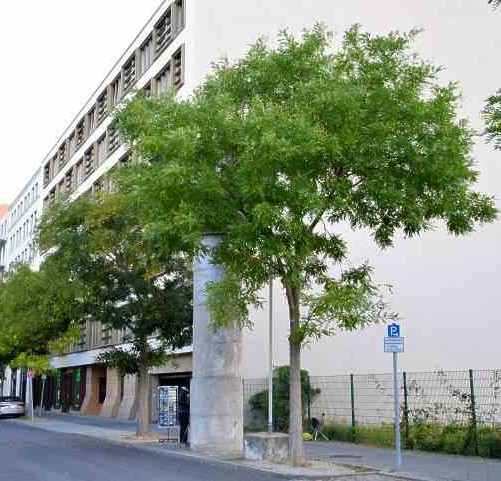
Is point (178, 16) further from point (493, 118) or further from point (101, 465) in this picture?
point (493, 118)

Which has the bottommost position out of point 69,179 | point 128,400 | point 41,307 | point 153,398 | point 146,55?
point 128,400

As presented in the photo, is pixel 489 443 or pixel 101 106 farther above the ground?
pixel 101 106

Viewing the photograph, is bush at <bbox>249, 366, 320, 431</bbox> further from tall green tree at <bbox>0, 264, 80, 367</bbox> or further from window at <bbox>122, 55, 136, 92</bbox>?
window at <bbox>122, 55, 136, 92</bbox>

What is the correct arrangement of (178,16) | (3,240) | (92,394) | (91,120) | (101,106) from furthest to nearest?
(3,240)
(91,120)
(101,106)
(92,394)
(178,16)

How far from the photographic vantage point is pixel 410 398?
77.2 feet

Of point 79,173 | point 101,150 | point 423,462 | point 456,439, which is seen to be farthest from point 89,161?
point 423,462

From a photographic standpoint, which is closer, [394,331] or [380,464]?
[394,331]

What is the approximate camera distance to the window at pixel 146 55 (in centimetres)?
4144

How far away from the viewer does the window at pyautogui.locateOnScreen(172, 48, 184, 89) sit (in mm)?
36116

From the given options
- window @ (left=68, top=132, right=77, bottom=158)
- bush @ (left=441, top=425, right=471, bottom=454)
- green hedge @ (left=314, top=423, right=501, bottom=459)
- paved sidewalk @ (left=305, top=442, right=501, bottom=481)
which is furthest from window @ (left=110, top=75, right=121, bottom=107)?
bush @ (left=441, top=425, right=471, bottom=454)

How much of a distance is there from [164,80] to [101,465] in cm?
2547

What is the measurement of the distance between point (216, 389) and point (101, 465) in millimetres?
4922

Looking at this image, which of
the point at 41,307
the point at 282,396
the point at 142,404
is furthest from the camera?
the point at 282,396

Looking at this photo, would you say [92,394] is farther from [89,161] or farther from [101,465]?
[101,465]
